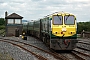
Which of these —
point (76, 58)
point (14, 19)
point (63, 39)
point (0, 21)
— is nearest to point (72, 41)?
point (63, 39)

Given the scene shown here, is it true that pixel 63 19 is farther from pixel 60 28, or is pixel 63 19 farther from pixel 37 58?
pixel 37 58

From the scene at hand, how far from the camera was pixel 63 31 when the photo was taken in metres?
17.6

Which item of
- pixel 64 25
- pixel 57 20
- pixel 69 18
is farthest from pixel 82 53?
pixel 57 20

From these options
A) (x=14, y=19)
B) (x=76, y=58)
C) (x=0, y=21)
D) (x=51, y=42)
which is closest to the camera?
(x=76, y=58)

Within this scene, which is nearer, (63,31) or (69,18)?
(63,31)

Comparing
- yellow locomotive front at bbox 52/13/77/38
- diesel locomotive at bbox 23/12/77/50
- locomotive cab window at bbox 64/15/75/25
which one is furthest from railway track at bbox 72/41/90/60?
locomotive cab window at bbox 64/15/75/25

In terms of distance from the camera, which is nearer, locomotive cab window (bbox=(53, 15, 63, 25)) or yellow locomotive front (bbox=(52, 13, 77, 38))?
yellow locomotive front (bbox=(52, 13, 77, 38))

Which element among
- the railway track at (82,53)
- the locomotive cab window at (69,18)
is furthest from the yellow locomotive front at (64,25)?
the railway track at (82,53)

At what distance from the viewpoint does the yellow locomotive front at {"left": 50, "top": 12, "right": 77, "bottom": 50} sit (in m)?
17.6

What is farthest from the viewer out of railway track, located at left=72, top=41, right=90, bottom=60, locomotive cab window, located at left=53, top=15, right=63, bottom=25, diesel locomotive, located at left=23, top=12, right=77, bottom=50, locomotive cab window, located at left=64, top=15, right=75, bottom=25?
locomotive cab window, located at left=64, top=15, right=75, bottom=25

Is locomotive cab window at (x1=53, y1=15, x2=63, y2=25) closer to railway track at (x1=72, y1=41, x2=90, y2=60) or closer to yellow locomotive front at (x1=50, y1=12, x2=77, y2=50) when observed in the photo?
yellow locomotive front at (x1=50, y1=12, x2=77, y2=50)

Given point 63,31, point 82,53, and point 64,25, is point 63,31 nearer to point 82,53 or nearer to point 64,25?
point 64,25

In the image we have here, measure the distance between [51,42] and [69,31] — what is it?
1498 mm

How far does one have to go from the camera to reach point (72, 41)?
58.4ft
